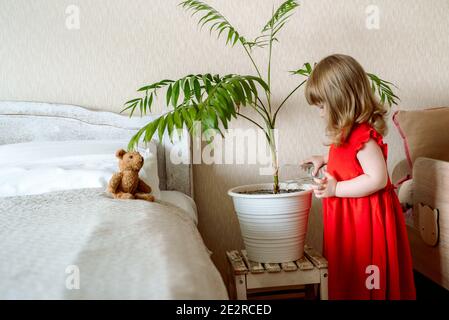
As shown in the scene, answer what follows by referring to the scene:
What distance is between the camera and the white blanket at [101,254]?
0.86 meters

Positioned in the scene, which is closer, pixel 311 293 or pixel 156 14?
pixel 311 293

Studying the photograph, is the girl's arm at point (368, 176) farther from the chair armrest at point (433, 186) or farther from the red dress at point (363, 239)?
the chair armrest at point (433, 186)

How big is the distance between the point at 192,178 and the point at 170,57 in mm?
594

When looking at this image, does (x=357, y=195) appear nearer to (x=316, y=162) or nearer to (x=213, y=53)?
(x=316, y=162)

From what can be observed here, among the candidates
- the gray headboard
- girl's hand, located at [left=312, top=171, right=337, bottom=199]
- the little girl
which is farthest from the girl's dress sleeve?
the gray headboard

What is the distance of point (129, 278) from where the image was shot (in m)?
0.90

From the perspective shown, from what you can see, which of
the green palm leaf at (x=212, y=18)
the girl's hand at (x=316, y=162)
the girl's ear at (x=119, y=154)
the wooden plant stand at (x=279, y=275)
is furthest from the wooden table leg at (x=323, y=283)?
the green palm leaf at (x=212, y=18)

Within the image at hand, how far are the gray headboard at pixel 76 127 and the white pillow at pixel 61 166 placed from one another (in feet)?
0.45

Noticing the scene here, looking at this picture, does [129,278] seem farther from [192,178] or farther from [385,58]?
[385,58]

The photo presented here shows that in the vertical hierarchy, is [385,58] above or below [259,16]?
below

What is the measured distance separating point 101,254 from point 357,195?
99 centimetres

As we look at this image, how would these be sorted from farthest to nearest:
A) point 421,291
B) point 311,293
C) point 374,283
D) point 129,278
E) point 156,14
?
point 156,14 → point 421,291 → point 311,293 → point 374,283 → point 129,278
